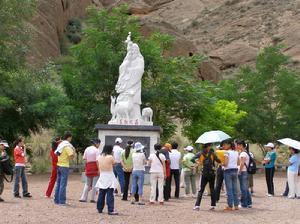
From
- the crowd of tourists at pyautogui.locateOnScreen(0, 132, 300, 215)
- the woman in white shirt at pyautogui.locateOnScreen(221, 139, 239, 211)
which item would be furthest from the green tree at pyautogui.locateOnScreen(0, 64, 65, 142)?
the woman in white shirt at pyautogui.locateOnScreen(221, 139, 239, 211)

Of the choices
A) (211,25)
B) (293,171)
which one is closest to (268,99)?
(293,171)

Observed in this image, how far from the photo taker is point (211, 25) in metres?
83.3

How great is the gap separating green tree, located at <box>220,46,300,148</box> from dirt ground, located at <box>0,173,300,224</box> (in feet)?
58.1

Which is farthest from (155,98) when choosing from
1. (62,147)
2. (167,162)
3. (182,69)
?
(62,147)

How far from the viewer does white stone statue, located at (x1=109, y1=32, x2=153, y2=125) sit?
21438 millimetres

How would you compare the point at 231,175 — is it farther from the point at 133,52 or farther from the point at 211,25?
the point at 211,25

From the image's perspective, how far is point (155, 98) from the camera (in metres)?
28.0

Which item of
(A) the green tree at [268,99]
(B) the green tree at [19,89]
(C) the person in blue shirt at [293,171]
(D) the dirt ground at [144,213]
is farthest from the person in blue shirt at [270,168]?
(A) the green tree at [268,99]

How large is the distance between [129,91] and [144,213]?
9.40 meters

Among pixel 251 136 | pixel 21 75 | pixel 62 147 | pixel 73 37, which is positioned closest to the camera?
pixel 62 147

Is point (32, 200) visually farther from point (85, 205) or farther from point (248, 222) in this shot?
point (248, 222)

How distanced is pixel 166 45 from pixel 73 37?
1368 inches

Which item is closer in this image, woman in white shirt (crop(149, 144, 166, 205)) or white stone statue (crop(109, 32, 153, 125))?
woman in white shirt (crop(149, 144, 166, 205))

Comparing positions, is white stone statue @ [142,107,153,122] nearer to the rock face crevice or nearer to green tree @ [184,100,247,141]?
green tree @ [184,100,247,141]
